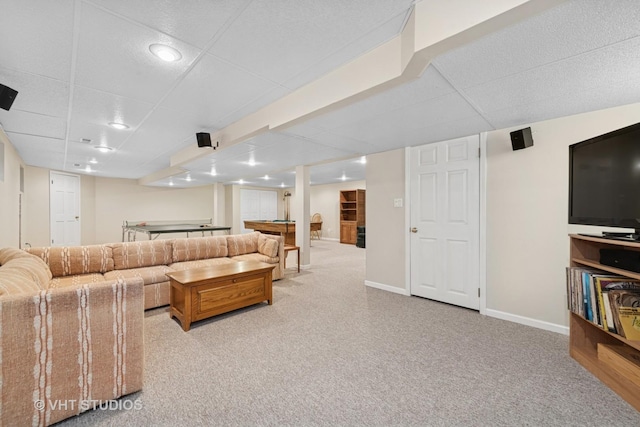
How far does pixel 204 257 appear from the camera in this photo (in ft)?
13.0

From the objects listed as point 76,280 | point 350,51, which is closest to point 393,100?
point 350,51

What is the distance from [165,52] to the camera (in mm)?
1731

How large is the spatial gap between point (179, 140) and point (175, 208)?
6863 millimetres

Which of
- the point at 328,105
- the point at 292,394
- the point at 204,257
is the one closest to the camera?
the point at 292,394

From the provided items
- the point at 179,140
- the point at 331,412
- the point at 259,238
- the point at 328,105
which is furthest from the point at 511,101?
the point at 179,140

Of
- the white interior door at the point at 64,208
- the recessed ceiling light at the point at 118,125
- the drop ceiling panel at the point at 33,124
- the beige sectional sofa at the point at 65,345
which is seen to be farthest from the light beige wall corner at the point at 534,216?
the white interior door at the point at 64,208

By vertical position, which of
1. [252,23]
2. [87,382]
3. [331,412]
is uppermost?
A: [252,23]

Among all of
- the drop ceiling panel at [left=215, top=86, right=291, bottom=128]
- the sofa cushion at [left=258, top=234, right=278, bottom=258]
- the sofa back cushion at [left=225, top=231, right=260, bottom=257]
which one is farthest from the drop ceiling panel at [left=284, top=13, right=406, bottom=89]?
the sofa back cushion at [left=225, top=231, right=260, bottom=257]

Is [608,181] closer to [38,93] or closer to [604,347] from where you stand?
[604,347]

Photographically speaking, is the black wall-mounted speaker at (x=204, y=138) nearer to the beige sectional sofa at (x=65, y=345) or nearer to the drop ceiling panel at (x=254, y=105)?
the drop ceiling panel at (x=254, y=105)

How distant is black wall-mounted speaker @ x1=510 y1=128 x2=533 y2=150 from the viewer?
261 cm

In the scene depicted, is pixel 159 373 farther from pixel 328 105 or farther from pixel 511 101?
pixel 511 101

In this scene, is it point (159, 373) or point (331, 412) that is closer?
point (331, 412)

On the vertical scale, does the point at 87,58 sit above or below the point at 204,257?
above
